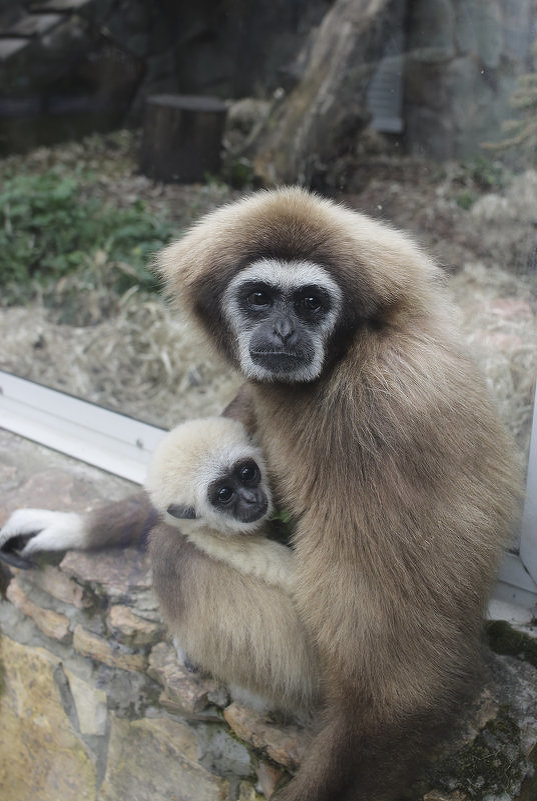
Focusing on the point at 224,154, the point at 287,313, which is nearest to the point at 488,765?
the point at 287,313

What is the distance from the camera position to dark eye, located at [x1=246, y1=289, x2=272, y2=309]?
6.10ft

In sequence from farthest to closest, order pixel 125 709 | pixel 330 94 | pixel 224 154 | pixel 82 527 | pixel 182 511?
pixel 224 154 < pixel 330 94 < pixel 82 527 < pixel 125 709 < pixel 182 511

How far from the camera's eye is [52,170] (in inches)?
212

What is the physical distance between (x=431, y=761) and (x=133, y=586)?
42.0 inches

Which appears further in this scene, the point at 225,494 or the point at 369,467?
the point at 225,494

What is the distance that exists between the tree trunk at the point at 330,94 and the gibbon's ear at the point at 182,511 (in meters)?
2.56

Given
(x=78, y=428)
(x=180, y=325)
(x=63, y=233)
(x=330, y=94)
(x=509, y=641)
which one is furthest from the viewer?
(x=63, y=233)

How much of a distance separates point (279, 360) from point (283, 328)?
8 centimetres

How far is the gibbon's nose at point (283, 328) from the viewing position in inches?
70.9

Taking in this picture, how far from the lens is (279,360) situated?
1821 millimetres

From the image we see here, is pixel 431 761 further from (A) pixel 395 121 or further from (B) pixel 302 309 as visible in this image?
(A) pixel 395 121

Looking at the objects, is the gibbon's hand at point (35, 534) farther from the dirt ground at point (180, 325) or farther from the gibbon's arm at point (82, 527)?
the dirt ground at point (180, 325)

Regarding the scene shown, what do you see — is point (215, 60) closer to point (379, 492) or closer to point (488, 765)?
point (379, 492)

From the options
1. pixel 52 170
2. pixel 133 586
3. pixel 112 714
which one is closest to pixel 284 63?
pixel 52 170
